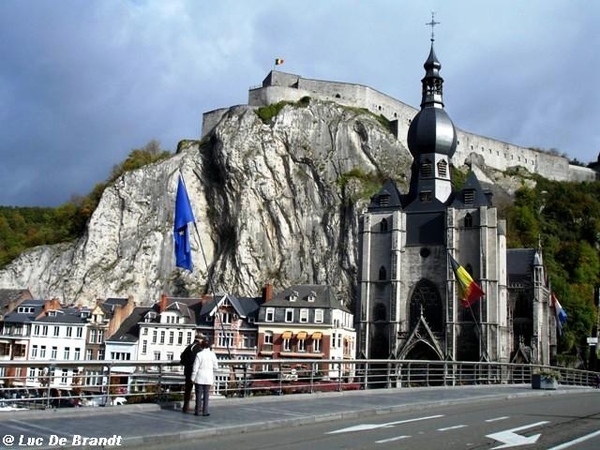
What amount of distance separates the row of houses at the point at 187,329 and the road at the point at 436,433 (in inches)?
1135

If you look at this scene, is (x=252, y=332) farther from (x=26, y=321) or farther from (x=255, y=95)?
(x=255, y=95)

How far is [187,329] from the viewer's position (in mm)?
42906

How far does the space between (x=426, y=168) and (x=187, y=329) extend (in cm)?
1771

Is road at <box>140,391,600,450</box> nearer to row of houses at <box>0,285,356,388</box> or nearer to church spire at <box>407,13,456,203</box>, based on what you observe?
church spire at <box>407,13,456,203</box>

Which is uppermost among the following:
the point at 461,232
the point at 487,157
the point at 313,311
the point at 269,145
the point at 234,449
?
the point at 487,157

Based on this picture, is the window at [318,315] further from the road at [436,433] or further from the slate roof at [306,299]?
the road at [436,433]

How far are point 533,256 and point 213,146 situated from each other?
106 feet

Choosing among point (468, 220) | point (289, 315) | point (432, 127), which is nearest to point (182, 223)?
point (468, 220)

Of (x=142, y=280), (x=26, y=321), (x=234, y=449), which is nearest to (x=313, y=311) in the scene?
(x=26, y=321)

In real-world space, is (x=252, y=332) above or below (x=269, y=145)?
below

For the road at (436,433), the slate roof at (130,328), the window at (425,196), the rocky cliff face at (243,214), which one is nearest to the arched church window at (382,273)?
the window at (425,196)

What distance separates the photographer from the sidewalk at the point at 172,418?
726 cm

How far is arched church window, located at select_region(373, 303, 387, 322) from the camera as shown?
36.5 metres

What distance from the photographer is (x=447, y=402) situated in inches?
531
